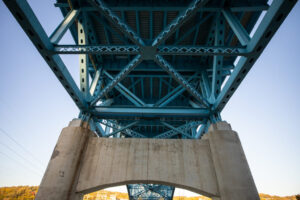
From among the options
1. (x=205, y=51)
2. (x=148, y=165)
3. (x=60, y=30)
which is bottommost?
(x=148, y=165)

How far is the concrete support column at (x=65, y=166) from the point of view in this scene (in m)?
6.48

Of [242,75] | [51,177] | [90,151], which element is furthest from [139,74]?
[51,177]

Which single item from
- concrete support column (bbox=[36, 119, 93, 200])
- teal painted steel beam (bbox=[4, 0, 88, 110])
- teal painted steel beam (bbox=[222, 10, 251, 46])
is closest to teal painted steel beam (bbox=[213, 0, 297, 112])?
teal painted steel beam (bbox=[222, 10, 251, 46])

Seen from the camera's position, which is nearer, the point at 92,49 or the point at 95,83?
the point at 92,49


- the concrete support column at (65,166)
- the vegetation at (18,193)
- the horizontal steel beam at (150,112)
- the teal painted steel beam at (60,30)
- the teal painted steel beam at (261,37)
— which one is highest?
the vegetation at (18,193)

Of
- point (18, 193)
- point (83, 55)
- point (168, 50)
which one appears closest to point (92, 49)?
point (83, 55)

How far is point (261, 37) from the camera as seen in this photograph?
528 cm

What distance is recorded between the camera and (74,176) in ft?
23.5

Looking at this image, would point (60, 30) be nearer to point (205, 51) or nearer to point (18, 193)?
point (205, 51)

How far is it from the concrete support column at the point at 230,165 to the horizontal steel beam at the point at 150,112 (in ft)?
4.72

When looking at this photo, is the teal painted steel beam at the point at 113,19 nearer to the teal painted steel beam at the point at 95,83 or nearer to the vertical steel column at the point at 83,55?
the vertical steel column at the point at 83,55

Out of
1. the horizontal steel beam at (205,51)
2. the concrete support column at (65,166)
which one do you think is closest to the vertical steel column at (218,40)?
the horizontal steel beam at (205,51)

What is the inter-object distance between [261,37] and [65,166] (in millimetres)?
8811

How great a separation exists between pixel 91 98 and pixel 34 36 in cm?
415
